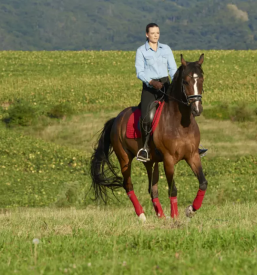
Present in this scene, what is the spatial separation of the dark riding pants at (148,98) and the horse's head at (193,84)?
1.12 m

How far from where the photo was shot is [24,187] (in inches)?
949

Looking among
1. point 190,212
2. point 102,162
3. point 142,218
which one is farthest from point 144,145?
point 102,162

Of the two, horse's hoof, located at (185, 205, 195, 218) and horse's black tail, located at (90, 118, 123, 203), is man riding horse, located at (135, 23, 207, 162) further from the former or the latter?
horse's black tail, located at (90, 118, 123, 203)

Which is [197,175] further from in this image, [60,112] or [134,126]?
[60,112]

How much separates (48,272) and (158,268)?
1.15 m

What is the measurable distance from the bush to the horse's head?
31.2 meters

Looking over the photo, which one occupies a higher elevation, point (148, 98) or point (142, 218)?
point (148, 98)

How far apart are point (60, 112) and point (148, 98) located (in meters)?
30.0

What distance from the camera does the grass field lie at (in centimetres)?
674

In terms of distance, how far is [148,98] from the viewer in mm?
11422

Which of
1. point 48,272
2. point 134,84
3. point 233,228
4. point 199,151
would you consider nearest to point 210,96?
point 134,84

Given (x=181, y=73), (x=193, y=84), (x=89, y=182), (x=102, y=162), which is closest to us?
(x=193, y=84)

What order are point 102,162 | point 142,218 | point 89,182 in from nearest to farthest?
point 142,218
point 102,162
point 89,182

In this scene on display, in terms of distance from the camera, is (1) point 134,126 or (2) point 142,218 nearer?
(2) point 142,218
